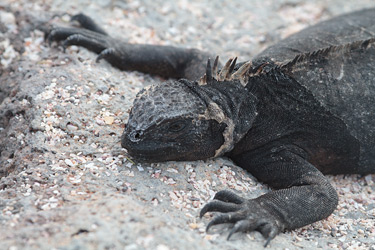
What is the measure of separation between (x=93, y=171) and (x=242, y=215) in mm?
1104

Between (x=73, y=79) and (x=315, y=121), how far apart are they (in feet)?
6.93

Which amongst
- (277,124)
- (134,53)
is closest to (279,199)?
(277,124)

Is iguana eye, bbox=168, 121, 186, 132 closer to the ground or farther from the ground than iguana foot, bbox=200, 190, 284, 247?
farther from the ground

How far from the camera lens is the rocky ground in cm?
302

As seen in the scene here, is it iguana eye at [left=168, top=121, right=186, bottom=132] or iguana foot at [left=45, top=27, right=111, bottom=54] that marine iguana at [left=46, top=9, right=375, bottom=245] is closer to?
iguana eye at [left=168, top=121, right=186, bottom=132]

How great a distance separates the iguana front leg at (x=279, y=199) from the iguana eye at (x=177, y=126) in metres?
0.57

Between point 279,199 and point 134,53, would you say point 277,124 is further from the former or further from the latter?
point 134,53

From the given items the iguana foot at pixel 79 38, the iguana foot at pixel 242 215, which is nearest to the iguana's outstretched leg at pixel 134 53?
the iguana foot at pixel 79 38

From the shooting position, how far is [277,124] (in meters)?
4.14

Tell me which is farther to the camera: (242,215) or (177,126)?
(177,126)

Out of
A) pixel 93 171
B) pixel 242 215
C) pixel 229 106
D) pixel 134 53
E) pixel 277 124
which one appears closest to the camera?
pixel 242 215

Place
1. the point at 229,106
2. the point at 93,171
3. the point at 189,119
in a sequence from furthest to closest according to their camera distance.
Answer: the point at 229,106 → the point at 189,119 → the point at 93,171

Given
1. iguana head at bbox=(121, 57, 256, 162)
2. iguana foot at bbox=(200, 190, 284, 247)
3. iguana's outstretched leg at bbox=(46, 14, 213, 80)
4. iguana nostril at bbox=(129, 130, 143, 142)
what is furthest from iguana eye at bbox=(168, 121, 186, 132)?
iguana's outstretched leg at bbox=(46, 14, 213, 80)

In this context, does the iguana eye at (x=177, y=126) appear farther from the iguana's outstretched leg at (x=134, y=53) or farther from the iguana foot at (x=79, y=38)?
the iguana foot at (x=79, y=38)
